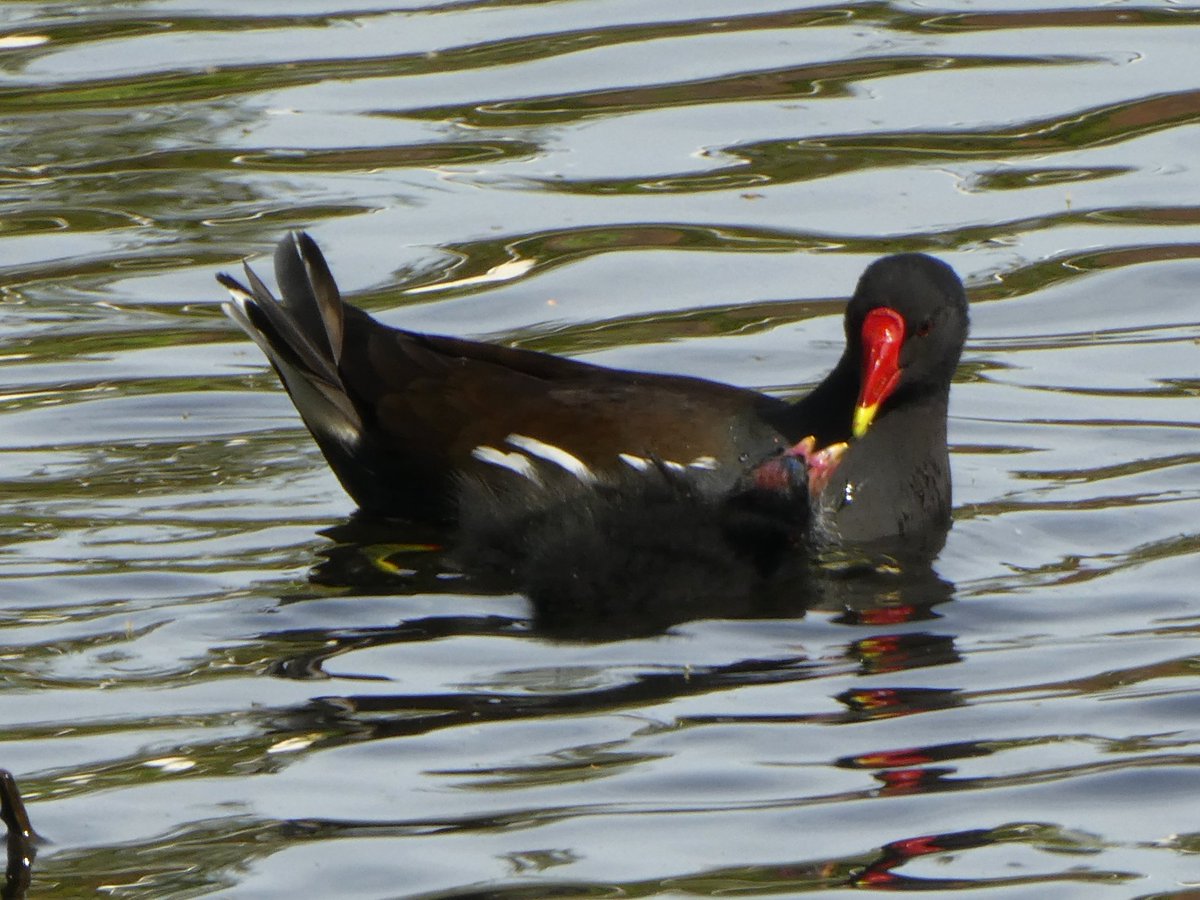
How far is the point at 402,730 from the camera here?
5102 millimetres

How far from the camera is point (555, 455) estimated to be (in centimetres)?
664

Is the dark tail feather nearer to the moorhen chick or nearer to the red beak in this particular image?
the moorhen chick

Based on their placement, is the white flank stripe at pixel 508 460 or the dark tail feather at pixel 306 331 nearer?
the white flank stripe at pixel 508 460

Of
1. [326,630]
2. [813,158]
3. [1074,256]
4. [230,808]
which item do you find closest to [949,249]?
[1074,256]

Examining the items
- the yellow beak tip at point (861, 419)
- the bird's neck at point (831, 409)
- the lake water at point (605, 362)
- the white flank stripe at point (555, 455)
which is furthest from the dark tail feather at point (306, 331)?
the yellow beak tip at point (861, 419)

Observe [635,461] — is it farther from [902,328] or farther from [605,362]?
[605,362]

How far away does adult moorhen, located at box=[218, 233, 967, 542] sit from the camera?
6.63 m

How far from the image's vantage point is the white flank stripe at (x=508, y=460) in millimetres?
6645

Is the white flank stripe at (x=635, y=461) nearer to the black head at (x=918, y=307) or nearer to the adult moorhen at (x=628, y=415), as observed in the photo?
the adult moorhen at (x=628, y=415)

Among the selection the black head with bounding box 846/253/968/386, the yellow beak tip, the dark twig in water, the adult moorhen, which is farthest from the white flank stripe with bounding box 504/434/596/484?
the dark twig in water

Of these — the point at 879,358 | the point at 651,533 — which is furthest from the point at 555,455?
the point at 879,358

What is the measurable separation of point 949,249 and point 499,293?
1.59 metres

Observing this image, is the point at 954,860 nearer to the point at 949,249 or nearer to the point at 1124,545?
the point at 1124,545

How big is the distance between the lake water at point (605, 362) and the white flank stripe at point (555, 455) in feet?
1.39
